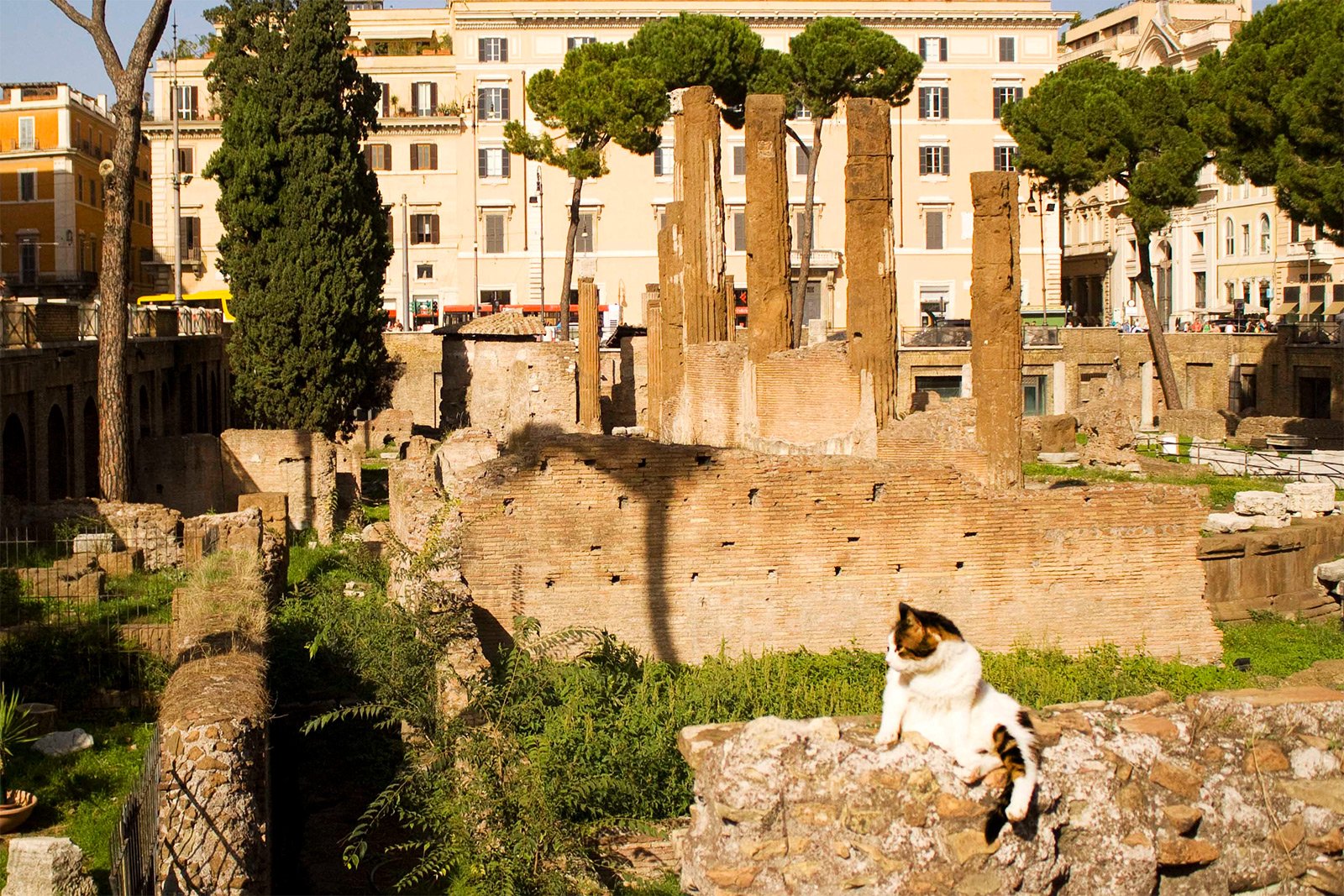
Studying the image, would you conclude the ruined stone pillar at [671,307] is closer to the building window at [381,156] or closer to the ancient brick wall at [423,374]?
the ancient brick wall at [423,374]

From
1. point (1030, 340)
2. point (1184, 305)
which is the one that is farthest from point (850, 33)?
point (1184, 305)

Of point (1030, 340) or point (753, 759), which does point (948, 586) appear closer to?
point (753, 759)

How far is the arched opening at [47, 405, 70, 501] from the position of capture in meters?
21.1

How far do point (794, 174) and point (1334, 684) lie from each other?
42.8 m

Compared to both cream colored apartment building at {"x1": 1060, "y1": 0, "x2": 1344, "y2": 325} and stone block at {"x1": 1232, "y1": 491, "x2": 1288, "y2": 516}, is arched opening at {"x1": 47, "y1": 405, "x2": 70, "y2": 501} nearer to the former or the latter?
stone block at {"x1": 1232, "y1": 491, "x2": 1288, "y2": 516}

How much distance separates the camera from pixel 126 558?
48.7 feet

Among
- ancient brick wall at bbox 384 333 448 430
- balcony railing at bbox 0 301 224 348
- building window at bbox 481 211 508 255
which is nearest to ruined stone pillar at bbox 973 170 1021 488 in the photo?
balcony railing at bbox 0 301 224 348

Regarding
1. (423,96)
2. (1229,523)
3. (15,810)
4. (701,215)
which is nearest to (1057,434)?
(701,215)

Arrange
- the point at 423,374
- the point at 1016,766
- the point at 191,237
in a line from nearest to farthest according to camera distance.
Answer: the point at 1016,766 < the point at 423,374 < the point at 191,237

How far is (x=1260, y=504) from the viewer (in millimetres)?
19609

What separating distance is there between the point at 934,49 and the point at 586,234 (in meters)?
13.8

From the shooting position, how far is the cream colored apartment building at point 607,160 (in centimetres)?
5172

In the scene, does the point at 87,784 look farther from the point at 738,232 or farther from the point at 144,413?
the point at 738,232

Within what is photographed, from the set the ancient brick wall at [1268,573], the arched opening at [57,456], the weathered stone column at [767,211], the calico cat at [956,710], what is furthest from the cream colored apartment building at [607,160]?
the calico cat at [956,710]
